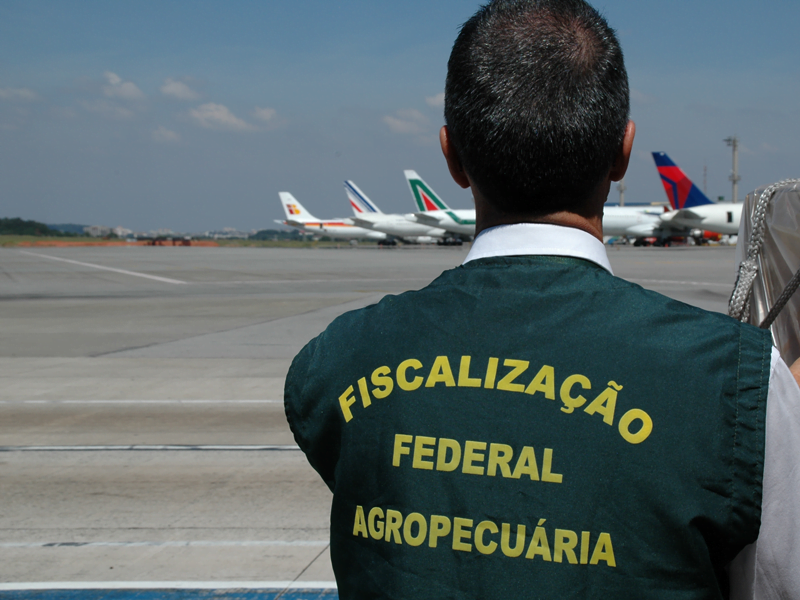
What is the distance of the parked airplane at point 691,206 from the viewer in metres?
54.4

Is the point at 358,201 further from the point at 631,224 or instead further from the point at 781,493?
the point at 781,493

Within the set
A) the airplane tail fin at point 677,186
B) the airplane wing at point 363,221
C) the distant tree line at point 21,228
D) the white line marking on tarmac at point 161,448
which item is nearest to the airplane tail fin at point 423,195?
the airplane wing at point 363,221

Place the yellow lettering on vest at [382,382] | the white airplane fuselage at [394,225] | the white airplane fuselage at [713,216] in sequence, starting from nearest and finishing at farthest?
the yellow lettering on vest at [382,382], the white airplane fuselage at [713,216], the white airplane fuselage at [394,225]

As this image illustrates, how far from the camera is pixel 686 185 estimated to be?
56.1 m

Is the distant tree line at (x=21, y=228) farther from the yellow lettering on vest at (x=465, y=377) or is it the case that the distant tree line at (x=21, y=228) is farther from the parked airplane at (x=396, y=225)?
the yellow lettering on vest at (x=465, y=377)

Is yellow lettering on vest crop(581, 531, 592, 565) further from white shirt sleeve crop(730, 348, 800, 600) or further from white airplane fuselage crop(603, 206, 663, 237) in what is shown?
white airplane fuselage crop(603, 206, 663, 237)

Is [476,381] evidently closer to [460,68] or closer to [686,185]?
[460,68]

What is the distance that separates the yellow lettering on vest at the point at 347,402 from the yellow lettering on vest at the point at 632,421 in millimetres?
451

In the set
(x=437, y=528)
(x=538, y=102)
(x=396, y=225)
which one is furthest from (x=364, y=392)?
(x=396, y=225)

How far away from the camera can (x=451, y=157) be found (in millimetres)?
1470

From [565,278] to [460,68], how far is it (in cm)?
45

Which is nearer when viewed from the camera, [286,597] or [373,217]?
[286,597]

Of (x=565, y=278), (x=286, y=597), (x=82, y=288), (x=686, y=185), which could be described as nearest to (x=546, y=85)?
(x=565, y=278)

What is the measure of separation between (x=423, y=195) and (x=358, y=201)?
46.3 feet
